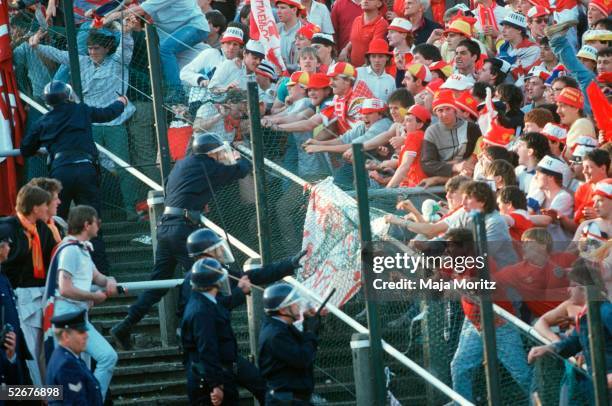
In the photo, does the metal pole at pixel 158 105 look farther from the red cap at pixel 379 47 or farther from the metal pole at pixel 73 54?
the red cap at pixel 379 47

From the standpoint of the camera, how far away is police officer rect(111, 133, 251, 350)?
12148 millimetres

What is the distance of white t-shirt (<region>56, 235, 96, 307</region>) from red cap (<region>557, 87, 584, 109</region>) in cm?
419

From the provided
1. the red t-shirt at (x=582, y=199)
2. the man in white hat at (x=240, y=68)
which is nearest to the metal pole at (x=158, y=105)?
the man in white hat at (x=240, y=68)

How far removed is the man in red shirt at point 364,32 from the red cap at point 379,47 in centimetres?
113

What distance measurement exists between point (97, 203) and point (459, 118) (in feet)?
10.4

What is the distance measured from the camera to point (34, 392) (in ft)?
35.3

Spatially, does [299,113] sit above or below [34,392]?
above

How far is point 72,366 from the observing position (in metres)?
10.1

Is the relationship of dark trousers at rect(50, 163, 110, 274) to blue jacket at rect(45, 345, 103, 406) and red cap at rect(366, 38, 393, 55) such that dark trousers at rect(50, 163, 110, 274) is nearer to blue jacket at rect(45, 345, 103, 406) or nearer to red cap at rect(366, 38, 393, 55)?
blue jacket at rect(45, 345, 103, 406)

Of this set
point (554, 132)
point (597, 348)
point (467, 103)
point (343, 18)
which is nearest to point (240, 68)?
point (343, 18)

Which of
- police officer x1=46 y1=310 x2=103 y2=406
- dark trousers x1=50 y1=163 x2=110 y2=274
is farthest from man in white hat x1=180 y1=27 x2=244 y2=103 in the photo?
police officer x1=46 y1=310 x2=103 y2=406

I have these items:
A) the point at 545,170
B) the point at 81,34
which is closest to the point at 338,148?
the point at 545,170

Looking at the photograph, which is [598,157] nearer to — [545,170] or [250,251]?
[545,170]

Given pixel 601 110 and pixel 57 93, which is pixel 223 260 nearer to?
pixel 57 93
